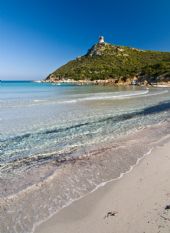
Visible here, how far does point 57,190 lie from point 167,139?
18.8 ft

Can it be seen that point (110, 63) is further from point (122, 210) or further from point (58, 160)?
point (122, 210)

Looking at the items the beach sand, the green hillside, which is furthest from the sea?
the green hillside

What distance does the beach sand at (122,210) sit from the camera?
3975 mm

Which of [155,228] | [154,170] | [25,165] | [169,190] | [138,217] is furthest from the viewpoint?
[25,165]

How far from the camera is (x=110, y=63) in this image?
5827 inches

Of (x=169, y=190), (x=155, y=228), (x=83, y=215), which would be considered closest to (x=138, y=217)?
(x=155, y=228)

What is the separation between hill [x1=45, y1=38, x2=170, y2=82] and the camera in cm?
12381

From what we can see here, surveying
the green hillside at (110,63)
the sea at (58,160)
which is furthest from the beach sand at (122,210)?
the green hillside at (110,63)

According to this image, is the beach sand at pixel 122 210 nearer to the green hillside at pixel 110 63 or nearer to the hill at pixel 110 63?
the hill at pixel 110 63

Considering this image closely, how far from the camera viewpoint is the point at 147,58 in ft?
497

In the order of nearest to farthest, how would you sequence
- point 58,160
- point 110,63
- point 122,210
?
point 122,210, point 58,160, point 110,63

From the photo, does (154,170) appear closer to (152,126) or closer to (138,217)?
(138,217)

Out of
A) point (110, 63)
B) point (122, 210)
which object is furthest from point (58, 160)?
point (110, 63)

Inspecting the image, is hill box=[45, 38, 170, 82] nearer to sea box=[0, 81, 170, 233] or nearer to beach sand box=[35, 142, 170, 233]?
sea box=[0, 81, 170, 233]
